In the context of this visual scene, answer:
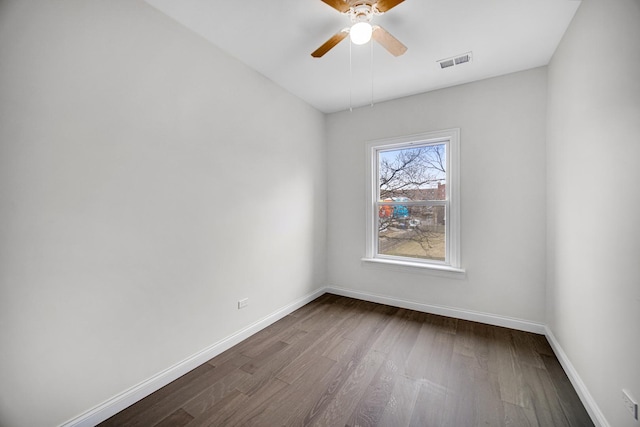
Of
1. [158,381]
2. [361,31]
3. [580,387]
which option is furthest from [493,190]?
[158,381]

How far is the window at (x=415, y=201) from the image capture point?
9.89ft

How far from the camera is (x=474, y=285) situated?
113 inches

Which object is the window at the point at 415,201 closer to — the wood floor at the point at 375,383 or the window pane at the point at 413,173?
the window pane at the point at 413,173

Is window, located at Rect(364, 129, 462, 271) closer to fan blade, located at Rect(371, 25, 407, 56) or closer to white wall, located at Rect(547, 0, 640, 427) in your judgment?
white wall, located at Rect(547, 0, 640, 427)

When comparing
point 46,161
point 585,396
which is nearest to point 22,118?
point 46,161

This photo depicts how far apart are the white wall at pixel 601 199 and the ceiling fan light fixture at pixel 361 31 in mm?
1259

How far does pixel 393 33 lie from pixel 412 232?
219cm

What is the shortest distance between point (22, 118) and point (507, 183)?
3737mm

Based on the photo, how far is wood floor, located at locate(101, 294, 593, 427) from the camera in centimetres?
160

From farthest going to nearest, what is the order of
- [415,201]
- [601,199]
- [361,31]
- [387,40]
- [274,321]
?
[415,201] → [274,321] → [387,40] → [361,31] → [601,199]

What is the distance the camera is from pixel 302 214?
11.1ft

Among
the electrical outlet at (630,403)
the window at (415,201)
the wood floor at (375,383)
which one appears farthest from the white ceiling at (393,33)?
the wood floor at (375,383)

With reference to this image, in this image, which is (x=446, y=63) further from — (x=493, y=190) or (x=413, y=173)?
(x=493, y=190)

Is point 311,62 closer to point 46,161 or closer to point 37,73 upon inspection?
point 37,73
